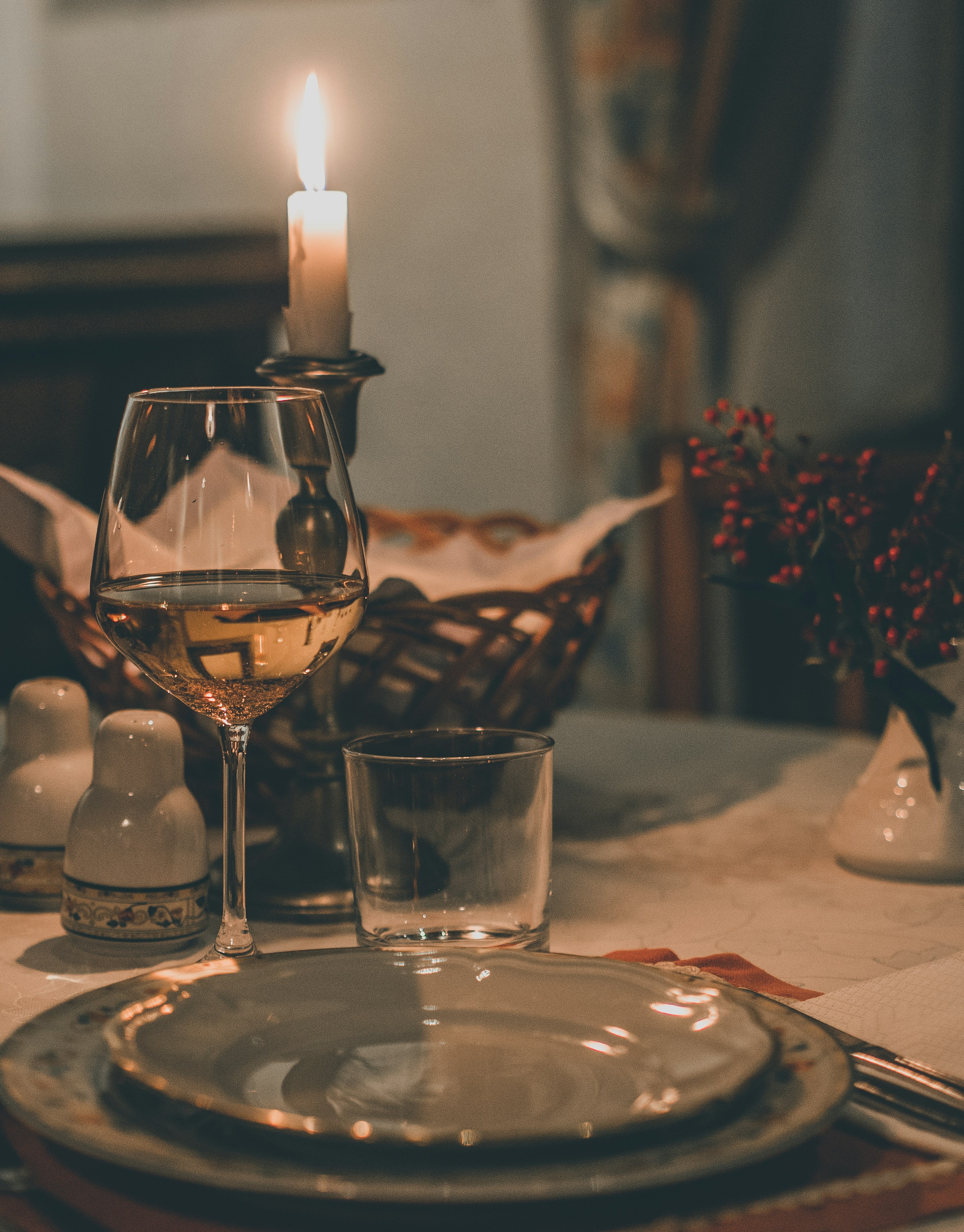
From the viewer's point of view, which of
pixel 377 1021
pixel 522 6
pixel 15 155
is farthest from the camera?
pixel 15 155

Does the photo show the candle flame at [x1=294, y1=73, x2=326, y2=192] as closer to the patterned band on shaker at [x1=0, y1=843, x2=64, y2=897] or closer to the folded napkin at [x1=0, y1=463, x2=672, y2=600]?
the folded napkin at [x1=0, y1=463, x2=672, y2=600]

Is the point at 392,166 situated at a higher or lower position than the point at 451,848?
higher

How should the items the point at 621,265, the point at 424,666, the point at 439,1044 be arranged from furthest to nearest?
the point at 621,265, the point at 424,666, the point at 439,1044

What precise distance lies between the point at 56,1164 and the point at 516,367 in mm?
2831

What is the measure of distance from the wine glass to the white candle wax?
0.13 metres

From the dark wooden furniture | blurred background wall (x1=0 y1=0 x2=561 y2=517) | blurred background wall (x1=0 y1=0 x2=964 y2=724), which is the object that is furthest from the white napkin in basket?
blurred background wall (x1=0 y1=0 x2=561 y2=517)

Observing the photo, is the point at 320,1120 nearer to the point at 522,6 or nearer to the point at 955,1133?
the point at 955,1133

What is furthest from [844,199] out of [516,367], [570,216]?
[516,367]

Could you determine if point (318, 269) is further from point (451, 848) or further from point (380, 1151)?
point (380, 1151)

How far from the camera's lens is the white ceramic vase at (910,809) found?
710 mm

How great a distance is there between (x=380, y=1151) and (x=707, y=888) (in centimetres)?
40

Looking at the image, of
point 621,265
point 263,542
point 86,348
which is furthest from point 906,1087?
point 621,265

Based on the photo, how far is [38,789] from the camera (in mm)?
669

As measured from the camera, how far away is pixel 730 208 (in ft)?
7.86
